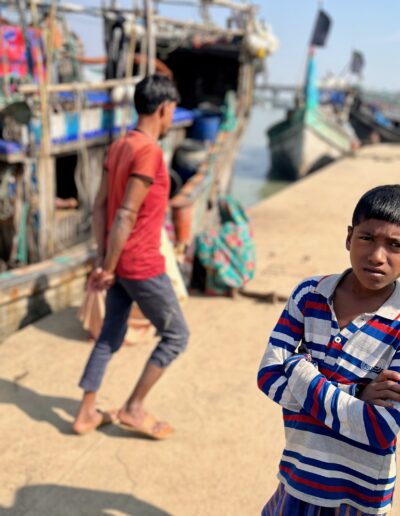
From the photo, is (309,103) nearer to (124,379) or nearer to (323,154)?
(323,154)

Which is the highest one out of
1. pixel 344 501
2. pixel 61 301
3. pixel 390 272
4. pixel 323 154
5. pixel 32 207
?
pixel 390 272

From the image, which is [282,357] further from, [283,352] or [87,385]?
[87,385]

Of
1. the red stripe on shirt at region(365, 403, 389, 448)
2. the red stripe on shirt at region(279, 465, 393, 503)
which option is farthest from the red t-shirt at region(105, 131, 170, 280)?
the red stripe on shirt at region(365, 403, 389, 448)

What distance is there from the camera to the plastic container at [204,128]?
10281 millimetres

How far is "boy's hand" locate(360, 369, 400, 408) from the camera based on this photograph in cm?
132

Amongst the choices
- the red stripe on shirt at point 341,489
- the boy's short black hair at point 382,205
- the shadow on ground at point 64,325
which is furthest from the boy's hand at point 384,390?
the shadow on ground at point 64,325

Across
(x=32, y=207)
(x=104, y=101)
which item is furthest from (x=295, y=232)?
(x=32, y=207)

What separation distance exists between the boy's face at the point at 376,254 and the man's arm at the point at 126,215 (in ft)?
4.30

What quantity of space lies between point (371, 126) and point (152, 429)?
69.2ft

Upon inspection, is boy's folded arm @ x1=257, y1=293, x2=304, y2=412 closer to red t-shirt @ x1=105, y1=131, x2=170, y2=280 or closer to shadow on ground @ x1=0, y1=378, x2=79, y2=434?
red t-shirt @ x1=105, y1=131, x2=170, y2=280

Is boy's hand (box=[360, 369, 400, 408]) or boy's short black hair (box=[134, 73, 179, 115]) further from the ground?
boy's short black hair (box=[134, 73, 179, 115])

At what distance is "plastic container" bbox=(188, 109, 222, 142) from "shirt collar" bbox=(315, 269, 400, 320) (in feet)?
29.7

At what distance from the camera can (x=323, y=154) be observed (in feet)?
62.8

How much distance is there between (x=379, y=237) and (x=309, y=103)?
17.7 meters
